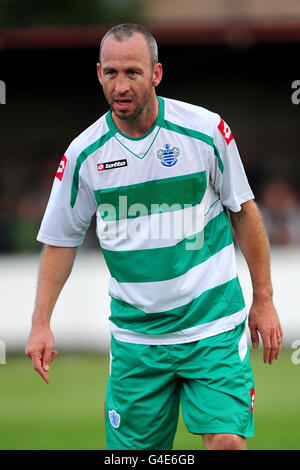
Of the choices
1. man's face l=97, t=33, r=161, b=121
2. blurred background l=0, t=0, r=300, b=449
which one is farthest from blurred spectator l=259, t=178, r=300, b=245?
man's face l=97, t=33, r=161, b=121

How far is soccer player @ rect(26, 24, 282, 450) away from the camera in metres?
Result: 4.77

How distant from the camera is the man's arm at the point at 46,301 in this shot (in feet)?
16.0

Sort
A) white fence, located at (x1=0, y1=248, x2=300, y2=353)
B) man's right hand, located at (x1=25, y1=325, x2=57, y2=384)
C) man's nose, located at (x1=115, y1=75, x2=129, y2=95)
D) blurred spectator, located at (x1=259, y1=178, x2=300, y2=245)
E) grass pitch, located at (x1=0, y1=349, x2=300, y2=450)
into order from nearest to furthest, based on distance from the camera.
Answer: man's nose, located at (x1=115, y1=75, x2=129, y2=95)
man's right hand, located at (x1=25, y1=325, x2=57, y2=384)
grass pitch, located at (x1=0, y1=349, x2=300, y2=450)
white fence, located at (x1=0, y1=248, x2=300, y2=353)
blurred spectator, located at (x1=259, y1=178, x2=300, y2=245)

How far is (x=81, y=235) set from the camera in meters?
5.15

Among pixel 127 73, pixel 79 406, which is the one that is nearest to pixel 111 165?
pixel 127 73

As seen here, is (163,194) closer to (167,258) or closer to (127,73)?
(167,258)

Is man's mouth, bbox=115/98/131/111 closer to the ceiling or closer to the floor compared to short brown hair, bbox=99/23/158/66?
closer to the floor

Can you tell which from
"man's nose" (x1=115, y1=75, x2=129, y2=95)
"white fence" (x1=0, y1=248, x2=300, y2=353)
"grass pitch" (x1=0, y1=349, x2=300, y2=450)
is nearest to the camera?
"man's nose" (x1=115, y1=75, x2=129, y2=95)

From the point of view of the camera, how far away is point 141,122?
4.80 m

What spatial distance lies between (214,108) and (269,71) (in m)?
1.20

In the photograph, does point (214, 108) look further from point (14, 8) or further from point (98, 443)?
point (14, 8)

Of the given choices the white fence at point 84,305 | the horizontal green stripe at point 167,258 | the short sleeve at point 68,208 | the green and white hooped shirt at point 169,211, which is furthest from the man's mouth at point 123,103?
the white fence at point 84,305

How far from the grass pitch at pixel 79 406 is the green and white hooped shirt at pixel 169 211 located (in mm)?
2624

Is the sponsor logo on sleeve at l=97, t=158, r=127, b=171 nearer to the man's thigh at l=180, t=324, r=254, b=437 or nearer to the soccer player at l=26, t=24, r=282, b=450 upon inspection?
the soccer player at l=26, t=24, r=282, b=450
